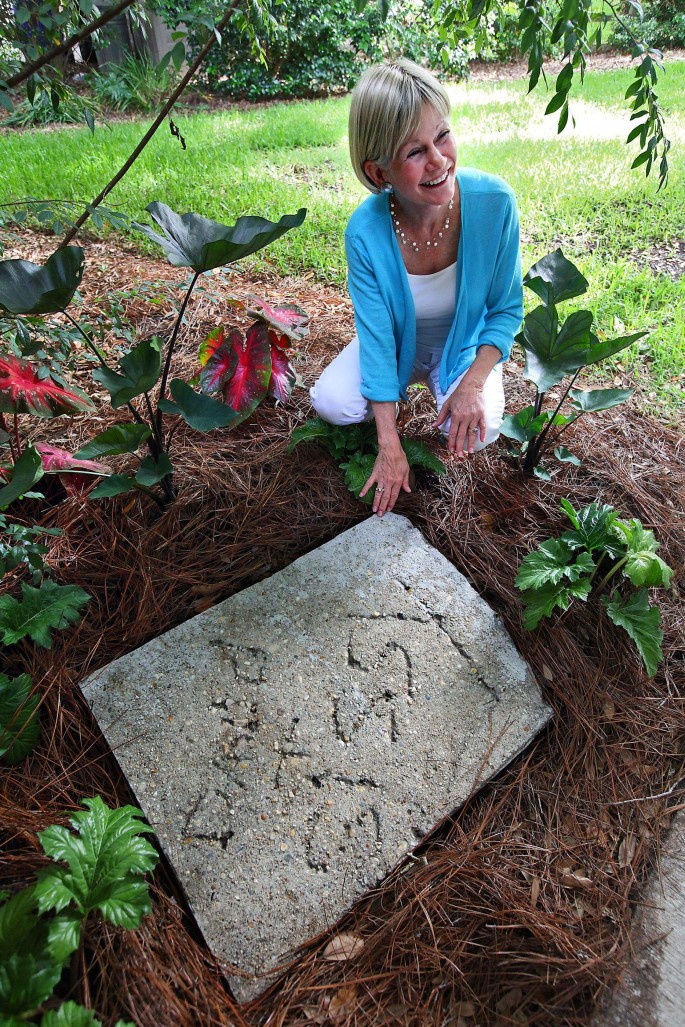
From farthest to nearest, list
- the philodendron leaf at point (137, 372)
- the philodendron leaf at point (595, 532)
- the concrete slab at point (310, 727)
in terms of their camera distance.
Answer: the philodendron leaf at point (595, 532)
the philodendron leaf at point (137, 372)
the concrete slab at point (310, 727)

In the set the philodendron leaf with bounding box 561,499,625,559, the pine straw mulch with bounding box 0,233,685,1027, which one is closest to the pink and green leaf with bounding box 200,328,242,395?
the pine straw mulch with bounding box 0,233,685,1027

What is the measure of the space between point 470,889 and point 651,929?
1.29 feet

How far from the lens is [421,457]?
6.53 ft

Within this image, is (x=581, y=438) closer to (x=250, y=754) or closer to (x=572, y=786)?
(x=572, y=786)

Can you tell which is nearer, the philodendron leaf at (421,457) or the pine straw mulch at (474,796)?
the pine straw mulch at (474,796)

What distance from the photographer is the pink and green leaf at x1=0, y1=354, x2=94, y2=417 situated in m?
1.68

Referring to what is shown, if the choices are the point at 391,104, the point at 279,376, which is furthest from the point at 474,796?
the point at 391,104

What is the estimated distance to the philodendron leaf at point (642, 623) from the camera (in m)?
1.62

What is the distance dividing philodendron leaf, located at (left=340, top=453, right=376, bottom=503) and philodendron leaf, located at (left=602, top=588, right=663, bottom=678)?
0.78m

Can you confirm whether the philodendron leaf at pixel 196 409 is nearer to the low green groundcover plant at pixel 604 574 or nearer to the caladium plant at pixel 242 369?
the caladium plant at pixel 242 369

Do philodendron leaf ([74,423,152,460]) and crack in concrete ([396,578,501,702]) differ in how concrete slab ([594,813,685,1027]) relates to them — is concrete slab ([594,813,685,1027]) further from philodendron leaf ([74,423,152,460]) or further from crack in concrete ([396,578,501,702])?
philodendron leaf ([74,423,152,460])

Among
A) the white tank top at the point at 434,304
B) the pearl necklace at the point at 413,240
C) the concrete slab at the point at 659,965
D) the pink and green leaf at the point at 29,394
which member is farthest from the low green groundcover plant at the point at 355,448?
the concrete slab at the point at 659,965

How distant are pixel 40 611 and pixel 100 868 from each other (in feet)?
2.34

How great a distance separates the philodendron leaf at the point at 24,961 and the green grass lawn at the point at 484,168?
8.79 feet
